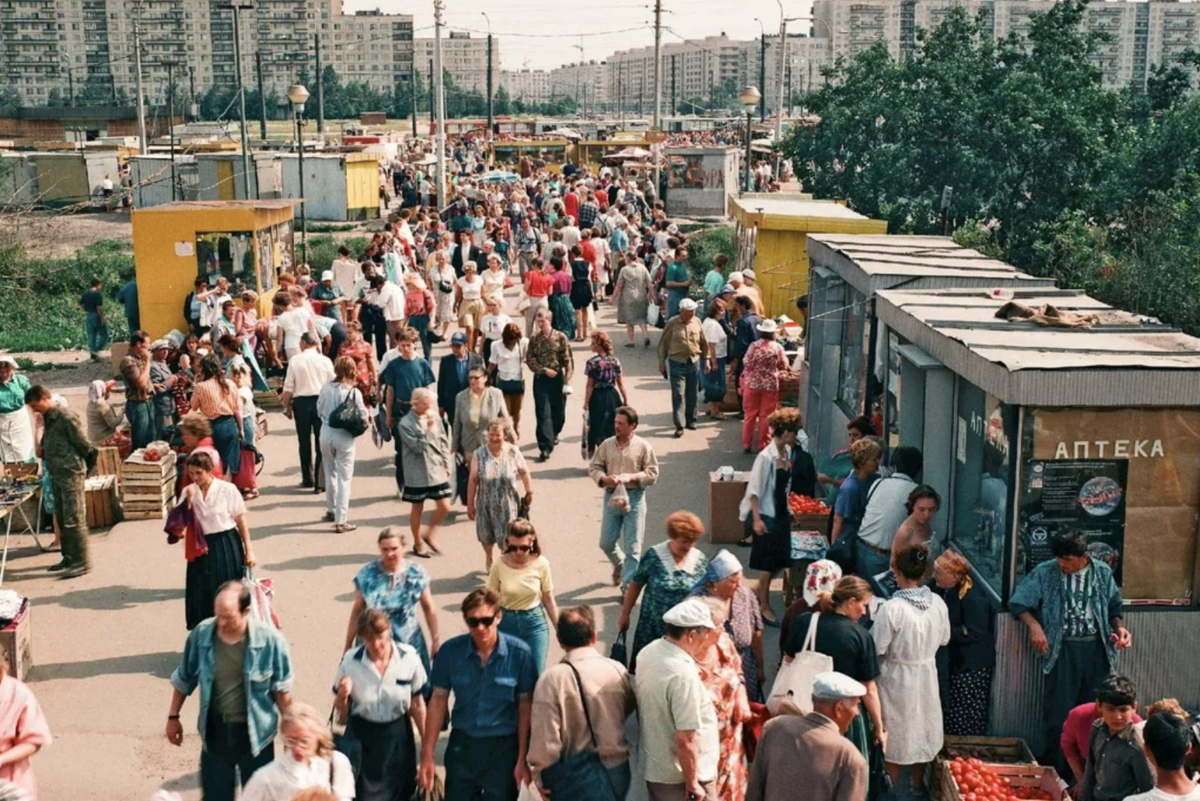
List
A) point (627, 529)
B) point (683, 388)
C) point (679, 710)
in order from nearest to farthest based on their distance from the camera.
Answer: point (679, 710) → point (627, 529) → point (683, 388)

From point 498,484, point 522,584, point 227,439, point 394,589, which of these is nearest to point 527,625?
point 522,584

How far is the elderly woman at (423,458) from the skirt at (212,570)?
2.24 metres

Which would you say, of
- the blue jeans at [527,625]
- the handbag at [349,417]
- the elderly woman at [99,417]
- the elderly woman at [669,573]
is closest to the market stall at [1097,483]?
the elderly woman at [669,573]

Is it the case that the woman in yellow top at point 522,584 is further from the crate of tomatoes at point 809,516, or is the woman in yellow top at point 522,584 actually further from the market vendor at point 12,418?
the market vendor at point 12,418

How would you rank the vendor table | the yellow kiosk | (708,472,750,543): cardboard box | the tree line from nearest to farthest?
the vendor table
(708,472,750,543): cardboard box
the yellow kiosk
the tree line

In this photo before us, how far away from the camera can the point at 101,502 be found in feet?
43.0

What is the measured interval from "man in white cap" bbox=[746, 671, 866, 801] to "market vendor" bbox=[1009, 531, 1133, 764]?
231 cm

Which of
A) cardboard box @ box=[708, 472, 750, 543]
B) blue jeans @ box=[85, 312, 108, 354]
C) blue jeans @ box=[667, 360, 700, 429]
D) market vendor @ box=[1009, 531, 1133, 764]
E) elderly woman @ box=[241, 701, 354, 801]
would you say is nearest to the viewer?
elderly woman @ box=[241, 701, 354, 801]

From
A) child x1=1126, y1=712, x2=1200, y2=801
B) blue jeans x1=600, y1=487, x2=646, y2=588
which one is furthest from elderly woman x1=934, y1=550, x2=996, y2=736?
blue jeans x1=600, y1=487, x2=646, y2=588

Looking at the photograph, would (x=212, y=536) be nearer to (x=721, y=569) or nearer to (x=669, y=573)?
(x=669, y=573)

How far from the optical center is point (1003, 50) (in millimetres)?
27609

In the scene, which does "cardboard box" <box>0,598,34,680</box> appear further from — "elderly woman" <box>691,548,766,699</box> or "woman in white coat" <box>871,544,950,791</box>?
"woman in white coat" <box>871,544,950,791</box>

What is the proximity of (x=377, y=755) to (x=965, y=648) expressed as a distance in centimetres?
339

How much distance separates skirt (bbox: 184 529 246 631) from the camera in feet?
30.8
